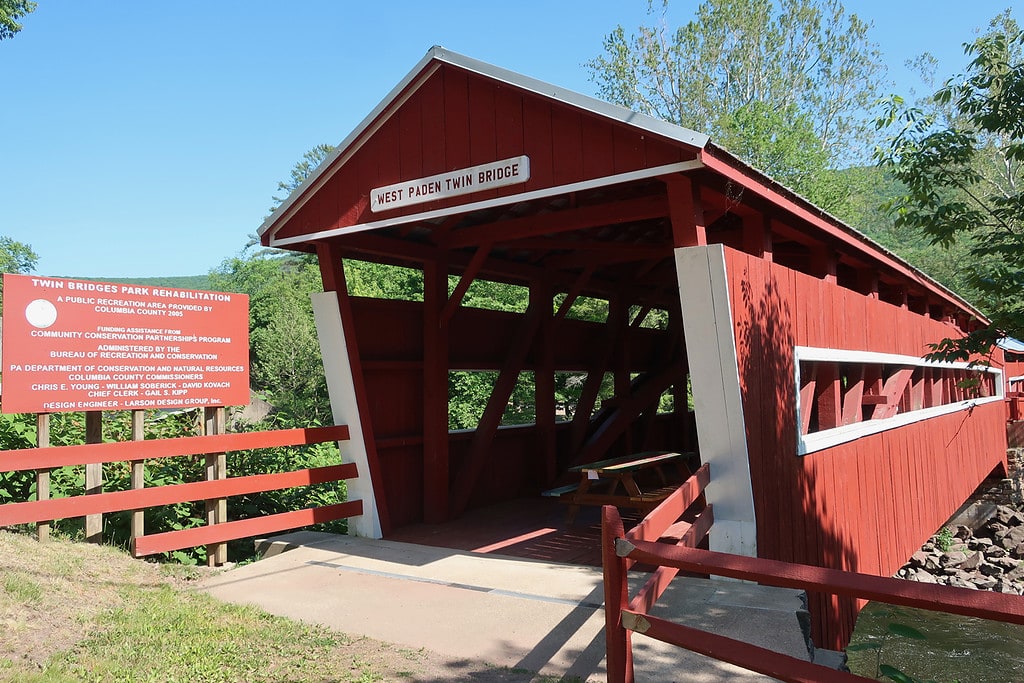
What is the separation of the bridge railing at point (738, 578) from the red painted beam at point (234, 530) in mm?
3996

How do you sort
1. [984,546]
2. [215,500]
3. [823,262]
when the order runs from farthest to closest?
[984,546], [823,262], [215,500]

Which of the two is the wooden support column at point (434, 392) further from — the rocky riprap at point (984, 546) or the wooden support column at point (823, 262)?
the rocky riprap at point (984, 546)

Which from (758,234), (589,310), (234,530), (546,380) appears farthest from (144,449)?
(589,310)

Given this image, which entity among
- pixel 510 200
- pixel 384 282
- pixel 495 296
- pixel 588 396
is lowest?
pixel 588 396

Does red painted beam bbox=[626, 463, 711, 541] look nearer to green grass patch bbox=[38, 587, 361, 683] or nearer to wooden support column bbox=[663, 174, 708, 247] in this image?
wooden support column bbox=[663, 174, 708, 247]

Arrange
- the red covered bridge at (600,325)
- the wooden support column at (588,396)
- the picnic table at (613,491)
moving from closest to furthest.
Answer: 1. the red covered bridge at (600,325)
2. the picnic table at (613,491)
3. the wooden support column at (588,396)

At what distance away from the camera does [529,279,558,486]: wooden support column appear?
32.8 ft

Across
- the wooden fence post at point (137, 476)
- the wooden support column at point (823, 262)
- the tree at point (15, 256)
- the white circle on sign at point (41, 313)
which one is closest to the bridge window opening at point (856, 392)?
the wooden support column at point (823, 262)

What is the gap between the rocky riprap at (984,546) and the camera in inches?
536

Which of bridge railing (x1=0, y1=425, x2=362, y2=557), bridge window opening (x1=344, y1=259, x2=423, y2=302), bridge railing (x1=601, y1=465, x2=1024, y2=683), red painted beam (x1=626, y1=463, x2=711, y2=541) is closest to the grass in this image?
bridge railing (x1=0, y1=425, x2=362, y2=557)

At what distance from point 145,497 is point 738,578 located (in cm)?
480

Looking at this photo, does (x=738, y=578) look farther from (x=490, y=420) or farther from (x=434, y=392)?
(x=490, y=420)

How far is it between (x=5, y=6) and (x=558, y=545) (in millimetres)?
18104

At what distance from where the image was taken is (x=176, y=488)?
6.32 meters
